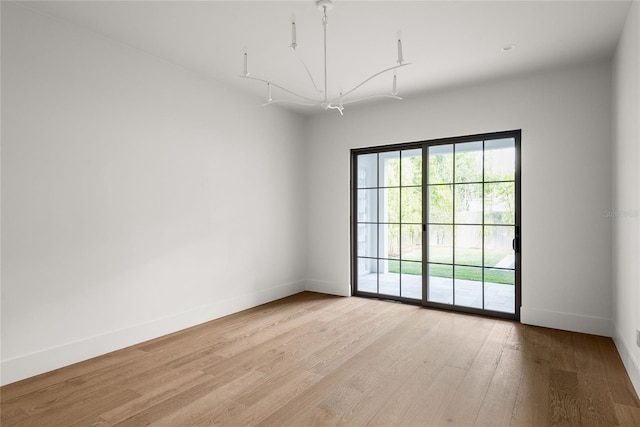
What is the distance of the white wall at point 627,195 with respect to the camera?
242 centimetres

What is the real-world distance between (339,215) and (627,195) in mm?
3208

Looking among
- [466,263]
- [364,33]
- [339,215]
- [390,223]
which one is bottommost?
[466,263]

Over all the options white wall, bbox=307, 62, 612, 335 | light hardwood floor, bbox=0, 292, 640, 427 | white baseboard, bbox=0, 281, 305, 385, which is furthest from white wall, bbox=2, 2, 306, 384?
white wall, bbox=307, 62, 612, 335

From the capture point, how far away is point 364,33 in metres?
2.94

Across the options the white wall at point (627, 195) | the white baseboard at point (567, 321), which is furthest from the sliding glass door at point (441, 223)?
the white wall at point (627, 195)

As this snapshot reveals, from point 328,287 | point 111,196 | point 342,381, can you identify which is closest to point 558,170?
point 342,381

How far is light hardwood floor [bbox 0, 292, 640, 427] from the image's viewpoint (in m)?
2.11

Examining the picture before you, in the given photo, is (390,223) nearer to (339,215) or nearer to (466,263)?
(339,215)

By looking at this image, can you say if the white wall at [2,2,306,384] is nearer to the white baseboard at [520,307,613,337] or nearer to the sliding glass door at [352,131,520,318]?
the sliding glass door at [352,131,520,318]

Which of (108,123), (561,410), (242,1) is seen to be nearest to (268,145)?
(108,123)

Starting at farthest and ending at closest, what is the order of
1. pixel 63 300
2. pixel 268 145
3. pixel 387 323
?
1. pixel 268 145
2. pixel 387 323
3. pixel 63 300

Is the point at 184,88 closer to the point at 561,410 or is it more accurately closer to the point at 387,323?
the point at 387,323

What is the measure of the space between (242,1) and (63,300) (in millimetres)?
2623

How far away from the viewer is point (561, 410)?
2.16 meters
